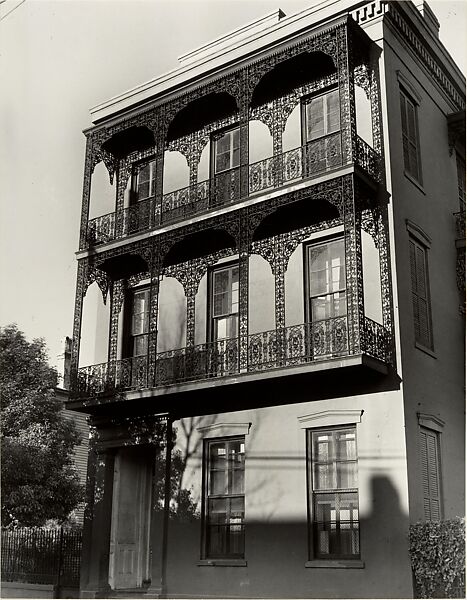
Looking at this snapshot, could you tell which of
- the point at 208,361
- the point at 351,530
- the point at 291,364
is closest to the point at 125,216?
the point at 208,361

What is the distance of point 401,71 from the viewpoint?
640 inches

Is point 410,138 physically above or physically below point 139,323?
above

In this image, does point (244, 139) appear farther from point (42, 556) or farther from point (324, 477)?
point (42, 556)

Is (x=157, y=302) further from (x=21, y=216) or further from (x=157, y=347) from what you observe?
(x=21, y=216)

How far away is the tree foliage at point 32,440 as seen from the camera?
18094mm

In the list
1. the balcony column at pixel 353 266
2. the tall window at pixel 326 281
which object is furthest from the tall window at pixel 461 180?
the balcony column at pixel 353 266

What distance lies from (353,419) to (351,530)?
1963mm

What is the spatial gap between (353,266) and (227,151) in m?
5.53

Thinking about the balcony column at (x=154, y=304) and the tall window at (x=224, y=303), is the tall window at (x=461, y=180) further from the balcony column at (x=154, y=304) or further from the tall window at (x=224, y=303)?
the balcony column at (x=154, y=304)

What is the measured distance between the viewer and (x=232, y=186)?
16.9 m

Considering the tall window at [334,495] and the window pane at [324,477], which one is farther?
the window pane at [324,477]

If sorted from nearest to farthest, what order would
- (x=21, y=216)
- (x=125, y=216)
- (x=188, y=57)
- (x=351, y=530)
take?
(x=351, y=530) → (x=21, y=216) → (x=125, y=216) → (x=188, y=57)

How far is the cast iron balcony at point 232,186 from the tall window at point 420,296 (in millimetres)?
1713

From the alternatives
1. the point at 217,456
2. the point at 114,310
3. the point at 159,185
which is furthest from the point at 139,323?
the point at 217,456
